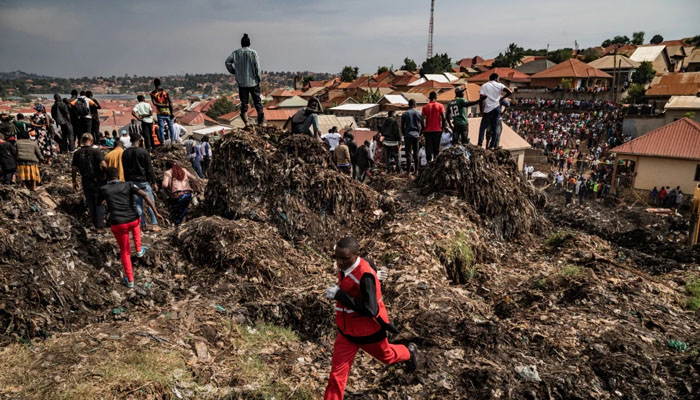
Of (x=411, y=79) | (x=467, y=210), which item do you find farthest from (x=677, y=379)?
(x=411, y=79)

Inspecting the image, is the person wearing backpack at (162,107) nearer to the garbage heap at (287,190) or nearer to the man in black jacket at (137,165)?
the garbage heap at (287,190)

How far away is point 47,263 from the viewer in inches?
199

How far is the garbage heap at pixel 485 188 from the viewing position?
28.3ft

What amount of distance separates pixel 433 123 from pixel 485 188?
201 cm

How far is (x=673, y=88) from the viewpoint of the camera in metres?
38.8

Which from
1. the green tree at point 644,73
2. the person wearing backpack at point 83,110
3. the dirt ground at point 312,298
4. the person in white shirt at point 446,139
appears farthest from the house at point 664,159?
the green tree at point 644,73

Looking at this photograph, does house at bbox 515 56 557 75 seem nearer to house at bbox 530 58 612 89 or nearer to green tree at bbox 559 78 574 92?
house at bbox 530 58 612 89

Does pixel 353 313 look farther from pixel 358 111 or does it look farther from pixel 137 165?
pixel 358 111

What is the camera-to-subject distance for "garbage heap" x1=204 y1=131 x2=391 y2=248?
7496 mm

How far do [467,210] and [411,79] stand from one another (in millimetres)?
64106

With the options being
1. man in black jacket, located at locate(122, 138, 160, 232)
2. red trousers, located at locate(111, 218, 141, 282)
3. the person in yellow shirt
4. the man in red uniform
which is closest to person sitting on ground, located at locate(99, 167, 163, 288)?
red trousers, located at locate(111, 218, 141, 282)

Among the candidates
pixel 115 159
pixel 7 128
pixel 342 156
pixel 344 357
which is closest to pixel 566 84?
pixel 342 156

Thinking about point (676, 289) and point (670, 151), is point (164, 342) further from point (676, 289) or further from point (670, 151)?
point (670, 151)

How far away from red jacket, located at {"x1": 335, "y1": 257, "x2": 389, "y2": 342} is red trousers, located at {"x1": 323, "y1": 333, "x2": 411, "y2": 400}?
0.10m
